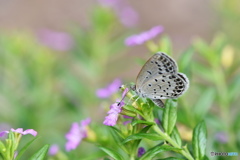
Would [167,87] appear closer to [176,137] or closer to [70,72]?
[176,137]

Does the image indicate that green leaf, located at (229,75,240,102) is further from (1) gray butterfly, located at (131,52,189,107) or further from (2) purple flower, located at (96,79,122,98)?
(1) gray butterfly, located at (131,52,189,107)

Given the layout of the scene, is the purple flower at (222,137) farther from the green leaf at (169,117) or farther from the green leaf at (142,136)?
the green leaf at (142,136)

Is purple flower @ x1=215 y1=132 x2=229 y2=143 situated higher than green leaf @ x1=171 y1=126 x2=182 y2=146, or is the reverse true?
purple flower @ x1=215 y1=132 x2=229 y2=143

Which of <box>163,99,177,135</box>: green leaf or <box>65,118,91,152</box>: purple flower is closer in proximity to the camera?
<box>163,99,177,135</box>: green leaf

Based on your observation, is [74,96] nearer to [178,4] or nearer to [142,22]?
[142,22]

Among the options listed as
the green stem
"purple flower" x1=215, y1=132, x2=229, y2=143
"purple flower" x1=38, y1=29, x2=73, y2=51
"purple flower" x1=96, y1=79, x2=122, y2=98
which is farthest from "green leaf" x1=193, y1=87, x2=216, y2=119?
"purple flower" x1=38, y1=29, x2=73, y2=51

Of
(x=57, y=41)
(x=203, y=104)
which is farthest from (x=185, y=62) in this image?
(x=57, y=41)
